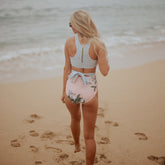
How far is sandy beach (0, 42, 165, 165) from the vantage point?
2803 mm

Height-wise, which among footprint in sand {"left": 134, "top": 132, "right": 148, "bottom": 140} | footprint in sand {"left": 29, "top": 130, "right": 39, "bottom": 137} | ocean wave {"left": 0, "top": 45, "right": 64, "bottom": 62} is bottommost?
footprint in sand {"left": 29, "top": 130, "right": 39, "bottom": 137}

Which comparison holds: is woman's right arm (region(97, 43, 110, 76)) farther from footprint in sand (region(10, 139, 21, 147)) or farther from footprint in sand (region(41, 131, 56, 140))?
footprint in sand (region(10, 139, 21, 147))

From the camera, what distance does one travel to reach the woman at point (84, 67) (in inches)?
77.0

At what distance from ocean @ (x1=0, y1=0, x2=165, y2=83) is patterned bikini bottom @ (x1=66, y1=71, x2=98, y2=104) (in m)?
3.23

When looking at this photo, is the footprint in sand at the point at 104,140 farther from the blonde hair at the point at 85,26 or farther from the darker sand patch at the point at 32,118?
the blonde hair at the point at 85,26

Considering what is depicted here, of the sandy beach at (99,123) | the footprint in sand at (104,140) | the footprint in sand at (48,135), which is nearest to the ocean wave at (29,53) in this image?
the sandy beach at (99,123)

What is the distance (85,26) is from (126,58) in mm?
4678

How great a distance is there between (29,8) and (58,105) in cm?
1153

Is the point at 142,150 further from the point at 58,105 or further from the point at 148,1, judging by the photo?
the point at 148,1

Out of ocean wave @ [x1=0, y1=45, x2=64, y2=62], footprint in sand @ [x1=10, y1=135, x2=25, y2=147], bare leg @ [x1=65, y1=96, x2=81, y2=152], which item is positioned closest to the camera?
bare leg @ [x1=65, y1=96, x2=81, y2=152]

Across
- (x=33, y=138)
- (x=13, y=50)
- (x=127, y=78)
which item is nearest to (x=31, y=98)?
(x=33, y=138)

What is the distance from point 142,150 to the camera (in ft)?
9.47

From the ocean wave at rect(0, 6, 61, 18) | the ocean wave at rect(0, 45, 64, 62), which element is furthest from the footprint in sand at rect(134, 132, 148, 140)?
the ocean wave at rect(0, 6, 61, 18)

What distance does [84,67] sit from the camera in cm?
214
